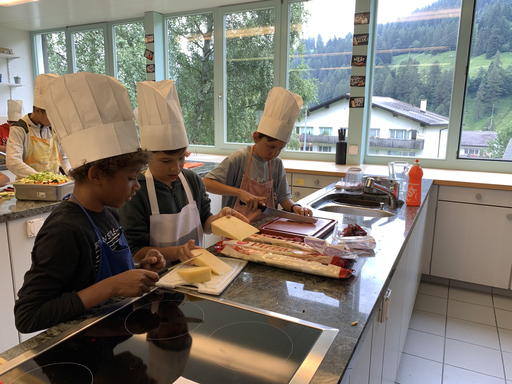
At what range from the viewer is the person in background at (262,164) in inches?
73.7

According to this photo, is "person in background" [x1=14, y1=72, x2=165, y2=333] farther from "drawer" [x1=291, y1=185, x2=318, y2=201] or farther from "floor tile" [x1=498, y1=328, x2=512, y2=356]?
"drawer" [x1=291, y1=185, x2=318, y2=201]

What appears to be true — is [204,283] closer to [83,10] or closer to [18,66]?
[83,10]

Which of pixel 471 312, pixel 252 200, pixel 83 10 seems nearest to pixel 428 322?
pixel 471 312

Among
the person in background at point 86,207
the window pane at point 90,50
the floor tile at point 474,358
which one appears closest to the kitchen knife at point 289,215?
the person in background at point 86,207

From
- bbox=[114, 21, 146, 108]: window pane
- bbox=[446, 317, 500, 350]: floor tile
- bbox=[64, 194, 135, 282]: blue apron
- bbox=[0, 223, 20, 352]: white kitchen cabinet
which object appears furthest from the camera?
bbox=[114, 21, 146, 108]: window pane

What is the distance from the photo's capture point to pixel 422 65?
11.5 feet

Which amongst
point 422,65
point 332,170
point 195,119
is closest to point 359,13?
point 422,65

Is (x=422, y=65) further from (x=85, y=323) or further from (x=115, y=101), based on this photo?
(x=85, y=323)

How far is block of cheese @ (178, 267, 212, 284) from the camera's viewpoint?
40.1 inches

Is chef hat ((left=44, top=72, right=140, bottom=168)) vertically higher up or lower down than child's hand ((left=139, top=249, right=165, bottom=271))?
higher up

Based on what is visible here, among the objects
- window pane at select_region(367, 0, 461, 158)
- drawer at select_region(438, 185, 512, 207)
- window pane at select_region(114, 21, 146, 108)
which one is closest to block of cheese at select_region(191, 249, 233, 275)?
drawer at select_region(438, 185, 512, 207)

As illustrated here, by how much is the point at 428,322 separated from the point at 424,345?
0.29 metres

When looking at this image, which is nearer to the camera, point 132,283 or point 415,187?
point 132,283

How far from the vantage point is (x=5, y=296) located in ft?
6.09
